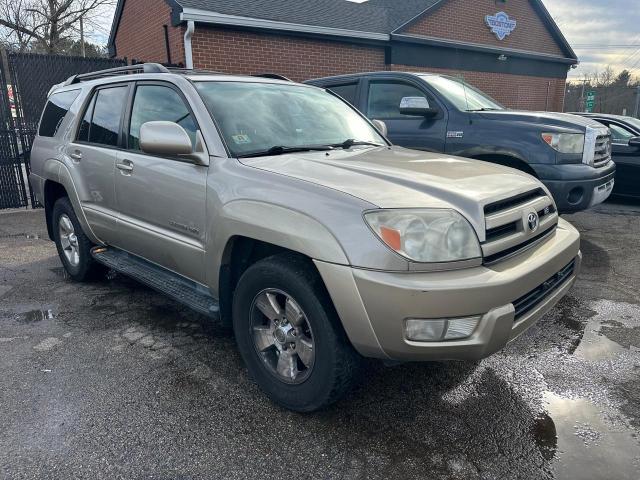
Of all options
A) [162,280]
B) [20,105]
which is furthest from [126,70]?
[20,105]

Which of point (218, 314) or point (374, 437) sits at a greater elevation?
point (218, 314)

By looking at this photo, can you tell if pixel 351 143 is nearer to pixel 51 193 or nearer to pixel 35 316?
pixel 35 316

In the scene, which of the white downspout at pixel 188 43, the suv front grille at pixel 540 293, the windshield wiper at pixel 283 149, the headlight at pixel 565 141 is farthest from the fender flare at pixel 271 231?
the white downspout at pixel 188 43

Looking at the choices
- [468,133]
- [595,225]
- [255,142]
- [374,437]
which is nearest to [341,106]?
[255,142]

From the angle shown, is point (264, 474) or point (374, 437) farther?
point (374, 437)

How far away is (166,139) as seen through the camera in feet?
9.25

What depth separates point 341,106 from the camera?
398cm

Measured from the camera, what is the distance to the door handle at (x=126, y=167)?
349 cm

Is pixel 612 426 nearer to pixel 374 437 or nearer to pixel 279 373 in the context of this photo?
pixel 374 437

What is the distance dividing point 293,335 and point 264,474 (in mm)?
671

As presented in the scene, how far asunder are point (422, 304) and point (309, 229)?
2.03 feet

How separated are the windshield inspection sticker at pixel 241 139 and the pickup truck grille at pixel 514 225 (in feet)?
4.82

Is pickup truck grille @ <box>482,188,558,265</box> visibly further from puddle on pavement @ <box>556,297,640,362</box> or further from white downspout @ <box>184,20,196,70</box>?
white downspout @ <box>184,20,196,70</box>

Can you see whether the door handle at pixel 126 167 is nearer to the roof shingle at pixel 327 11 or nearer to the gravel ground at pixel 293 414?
the gravel ground at pixel 293 414
